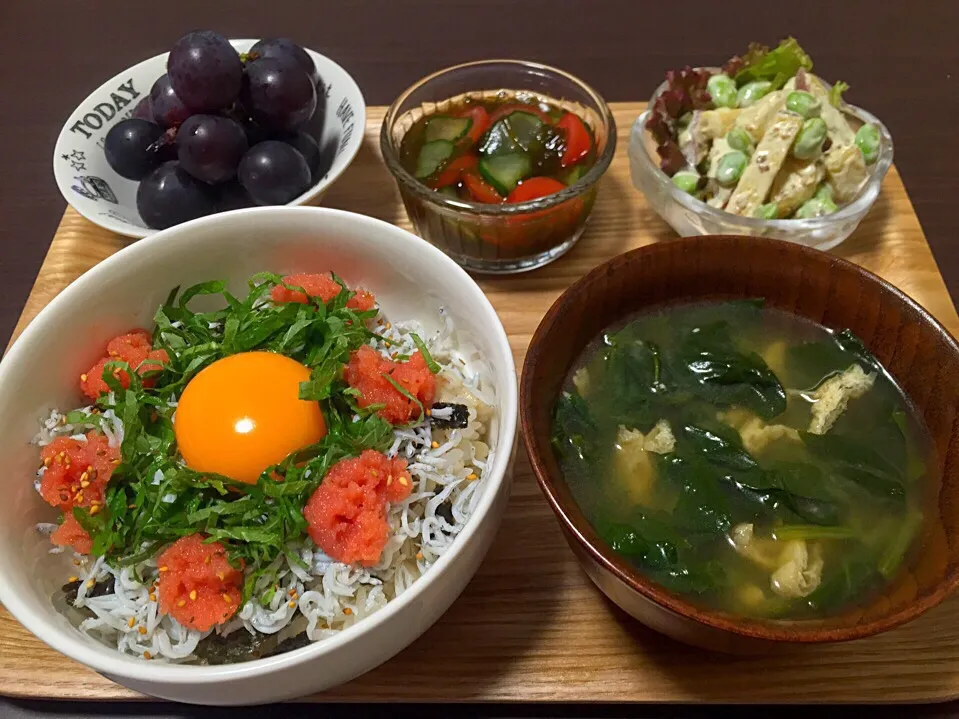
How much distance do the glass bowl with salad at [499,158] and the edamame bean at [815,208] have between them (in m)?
0.54

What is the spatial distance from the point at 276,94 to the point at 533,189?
0.73 metres

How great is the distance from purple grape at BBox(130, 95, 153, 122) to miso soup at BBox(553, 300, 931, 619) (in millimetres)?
1431

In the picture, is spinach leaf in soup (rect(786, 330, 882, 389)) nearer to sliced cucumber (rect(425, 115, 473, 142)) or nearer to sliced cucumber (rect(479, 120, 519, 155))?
sliced cucumber (rect(479, 120, 519, 155))

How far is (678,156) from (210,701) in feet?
5.67

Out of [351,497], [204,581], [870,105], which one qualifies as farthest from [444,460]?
[870,105]

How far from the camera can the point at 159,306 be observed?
162cm

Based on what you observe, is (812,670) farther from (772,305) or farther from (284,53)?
(284,53)

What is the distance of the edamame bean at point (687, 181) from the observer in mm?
1948

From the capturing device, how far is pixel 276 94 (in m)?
1.92

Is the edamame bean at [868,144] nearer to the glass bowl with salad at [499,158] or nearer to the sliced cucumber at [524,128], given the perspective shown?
the glass bowl with salad at [499,158]

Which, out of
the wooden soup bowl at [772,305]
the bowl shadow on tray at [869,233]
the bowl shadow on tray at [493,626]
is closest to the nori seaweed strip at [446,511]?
the bowl shadow on tray at [493,626]

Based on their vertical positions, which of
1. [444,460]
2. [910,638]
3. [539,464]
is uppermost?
[539,464]

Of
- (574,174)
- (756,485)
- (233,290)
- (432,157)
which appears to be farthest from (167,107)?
(756,485)

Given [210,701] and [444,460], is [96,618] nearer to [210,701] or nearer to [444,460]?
[210,701]
